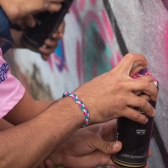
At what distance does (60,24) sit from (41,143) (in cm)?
95

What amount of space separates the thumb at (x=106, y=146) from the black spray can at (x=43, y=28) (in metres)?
0.80

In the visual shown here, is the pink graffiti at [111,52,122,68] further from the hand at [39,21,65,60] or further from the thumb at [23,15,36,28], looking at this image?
the thumb at [23,15,36,28]

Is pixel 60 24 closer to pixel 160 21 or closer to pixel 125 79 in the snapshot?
pixel 160 21

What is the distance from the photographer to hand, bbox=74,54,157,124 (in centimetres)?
121

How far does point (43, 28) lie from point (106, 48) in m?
0.34

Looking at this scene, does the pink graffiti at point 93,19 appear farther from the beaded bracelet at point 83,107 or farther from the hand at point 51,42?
the beaded bracelet at point 83,107

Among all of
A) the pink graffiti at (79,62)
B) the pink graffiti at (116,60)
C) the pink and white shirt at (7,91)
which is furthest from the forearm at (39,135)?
the pink graffiti at (79,62)

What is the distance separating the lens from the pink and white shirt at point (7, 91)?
1.29 m

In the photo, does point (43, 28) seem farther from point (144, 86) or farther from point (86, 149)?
point (144, 86)

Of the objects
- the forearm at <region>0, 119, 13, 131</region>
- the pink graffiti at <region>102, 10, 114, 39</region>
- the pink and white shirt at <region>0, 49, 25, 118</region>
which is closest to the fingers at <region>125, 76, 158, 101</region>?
the pink and white shirt at <region>0, 49, 25, 118</region>

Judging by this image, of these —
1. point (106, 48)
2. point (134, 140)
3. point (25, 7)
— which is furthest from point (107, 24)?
point (134, 140)

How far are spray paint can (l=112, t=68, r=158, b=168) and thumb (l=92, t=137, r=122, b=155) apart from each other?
0.02 metres

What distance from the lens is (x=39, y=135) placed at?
1.21 m

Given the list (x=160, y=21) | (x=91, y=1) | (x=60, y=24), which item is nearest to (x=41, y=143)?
(x=160, y=21)
